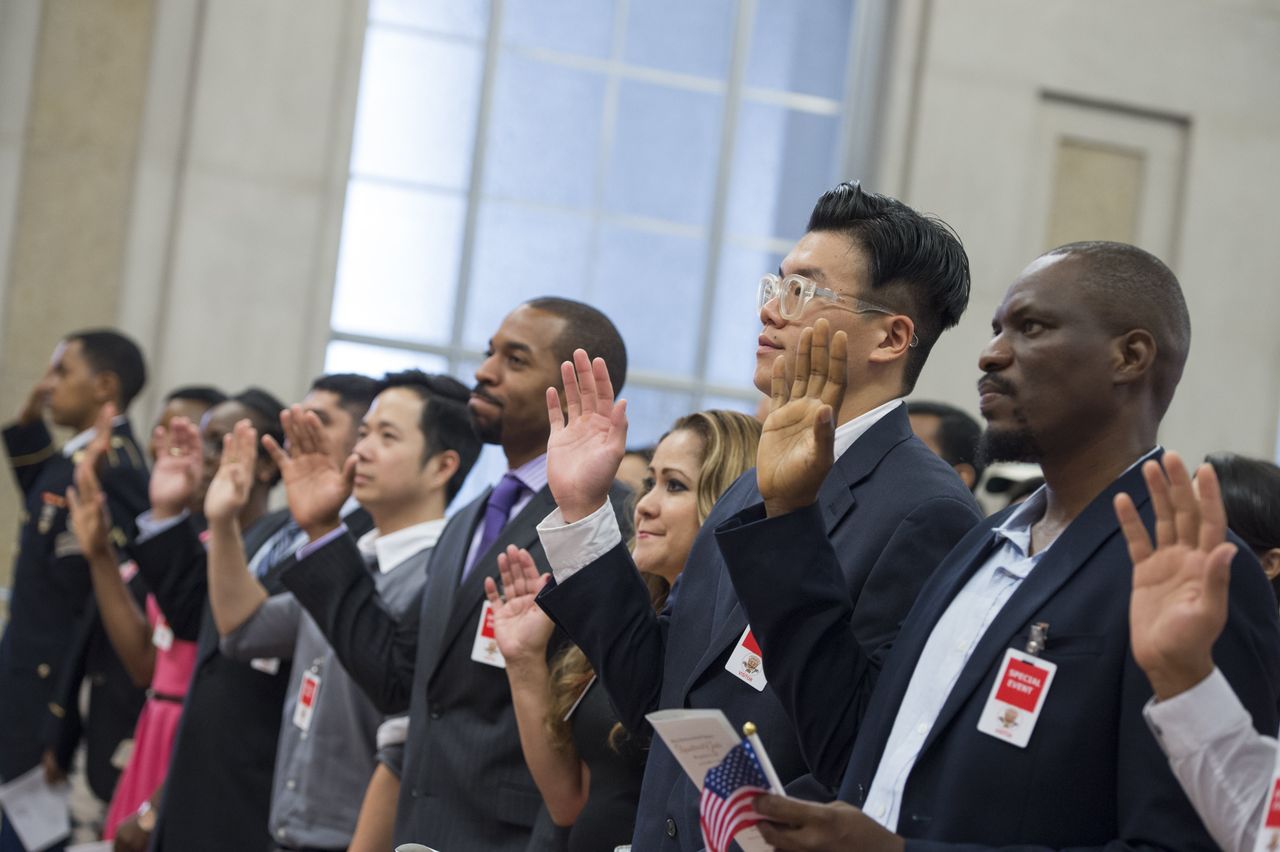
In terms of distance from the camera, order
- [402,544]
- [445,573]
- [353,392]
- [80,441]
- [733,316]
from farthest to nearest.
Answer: [733,316], [80,441], [353,392], [402,544], [445,573]

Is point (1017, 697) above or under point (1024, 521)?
under

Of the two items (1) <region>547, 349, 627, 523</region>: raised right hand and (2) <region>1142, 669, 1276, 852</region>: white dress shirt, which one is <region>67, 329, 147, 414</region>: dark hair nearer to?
(1) <region>547, 349, 627, 523</region>: raised right hand

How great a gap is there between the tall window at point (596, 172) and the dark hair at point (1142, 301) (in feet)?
19.1

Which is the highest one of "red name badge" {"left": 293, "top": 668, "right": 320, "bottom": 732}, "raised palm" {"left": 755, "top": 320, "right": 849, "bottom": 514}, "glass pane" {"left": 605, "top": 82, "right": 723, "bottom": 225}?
"glass pane" {"left": 605, "top": 82, "right": 723, "bottom": 225}

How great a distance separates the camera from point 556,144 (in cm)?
783

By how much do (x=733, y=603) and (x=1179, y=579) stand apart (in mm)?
862

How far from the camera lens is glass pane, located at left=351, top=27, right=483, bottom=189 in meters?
7.64

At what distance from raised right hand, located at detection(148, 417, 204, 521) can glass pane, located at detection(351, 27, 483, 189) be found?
10.4 feet

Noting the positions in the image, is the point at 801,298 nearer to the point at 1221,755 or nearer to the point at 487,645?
the point at 1221,755

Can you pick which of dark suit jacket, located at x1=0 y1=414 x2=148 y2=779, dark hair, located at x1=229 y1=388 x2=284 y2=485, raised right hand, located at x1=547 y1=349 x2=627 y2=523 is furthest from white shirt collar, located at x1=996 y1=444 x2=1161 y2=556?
dark suit jacket, located at x1=0 y1=414 x2=148 y2=779

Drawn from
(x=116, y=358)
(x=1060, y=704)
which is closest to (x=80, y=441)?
(x=116, y=358)

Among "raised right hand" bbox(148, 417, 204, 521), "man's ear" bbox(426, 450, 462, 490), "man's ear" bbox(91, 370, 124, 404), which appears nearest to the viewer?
"man's ear" bbox(426, 450, 462, 490)

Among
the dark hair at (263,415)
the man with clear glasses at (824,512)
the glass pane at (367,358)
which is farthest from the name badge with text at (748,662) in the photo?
the glass pane at (367,358)

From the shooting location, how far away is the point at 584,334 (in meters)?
3.71
